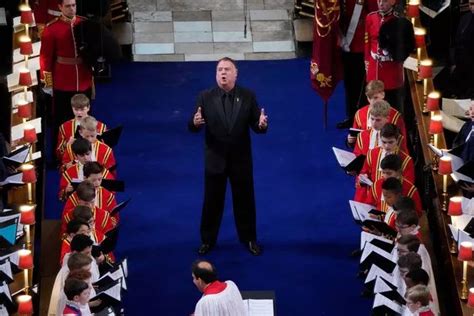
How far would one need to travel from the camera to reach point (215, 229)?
14969mm

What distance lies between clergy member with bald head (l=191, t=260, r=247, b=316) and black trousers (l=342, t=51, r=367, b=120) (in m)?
4.88

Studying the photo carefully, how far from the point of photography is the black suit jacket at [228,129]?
14.6m

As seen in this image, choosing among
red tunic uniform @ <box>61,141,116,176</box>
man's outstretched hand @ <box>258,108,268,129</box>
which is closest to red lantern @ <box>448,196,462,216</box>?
man's outstretched hand @ <box>258,108,268,129</box>

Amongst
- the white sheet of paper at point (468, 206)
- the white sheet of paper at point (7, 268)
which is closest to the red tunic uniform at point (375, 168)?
the white sheet of paper at point (468, 206)

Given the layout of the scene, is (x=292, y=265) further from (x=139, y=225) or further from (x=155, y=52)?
(x=155, y=52)

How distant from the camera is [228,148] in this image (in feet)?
48.1

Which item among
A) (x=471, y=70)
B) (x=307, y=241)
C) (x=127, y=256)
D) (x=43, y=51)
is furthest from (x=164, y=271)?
(x=471, y=70)

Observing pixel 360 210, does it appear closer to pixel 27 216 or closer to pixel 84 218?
pixel 84 218

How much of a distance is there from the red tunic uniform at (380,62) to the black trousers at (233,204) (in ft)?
6.37

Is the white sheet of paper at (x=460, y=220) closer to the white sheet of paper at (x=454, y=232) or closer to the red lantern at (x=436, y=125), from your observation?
the white sheet of paper at (x=454, y=232)

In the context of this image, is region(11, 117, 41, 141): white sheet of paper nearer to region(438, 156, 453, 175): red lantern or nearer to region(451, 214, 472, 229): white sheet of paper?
region(438, 156, 453, 175): red lantern

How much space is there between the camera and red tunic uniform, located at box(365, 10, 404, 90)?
625 inches

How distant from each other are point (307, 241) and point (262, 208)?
73cm

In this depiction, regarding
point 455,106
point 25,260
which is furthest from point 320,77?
point 25,260
